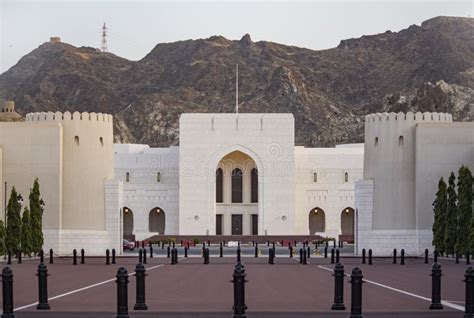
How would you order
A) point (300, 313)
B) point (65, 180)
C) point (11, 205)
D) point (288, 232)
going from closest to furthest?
1. point (300, 313)
2. point (11, 205)
3. point (65, 180)
4. point (288, 232)

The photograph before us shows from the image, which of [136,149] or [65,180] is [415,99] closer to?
[136,149]

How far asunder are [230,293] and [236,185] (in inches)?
2465

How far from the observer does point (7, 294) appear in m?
16.6

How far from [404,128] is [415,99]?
11873 centimetres

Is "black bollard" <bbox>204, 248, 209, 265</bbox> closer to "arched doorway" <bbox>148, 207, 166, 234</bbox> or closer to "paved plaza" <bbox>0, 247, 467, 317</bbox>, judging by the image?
"paved plaza" <bbox>0, 247, 467, 317</bbox>

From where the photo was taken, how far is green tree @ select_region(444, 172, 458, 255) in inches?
1750

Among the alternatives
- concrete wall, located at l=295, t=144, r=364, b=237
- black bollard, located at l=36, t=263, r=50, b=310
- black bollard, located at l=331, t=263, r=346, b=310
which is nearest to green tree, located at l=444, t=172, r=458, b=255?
black bollard, located at l=331, t=263, r=346, b=310

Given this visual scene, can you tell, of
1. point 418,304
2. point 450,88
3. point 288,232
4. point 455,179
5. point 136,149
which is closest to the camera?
point 418,304

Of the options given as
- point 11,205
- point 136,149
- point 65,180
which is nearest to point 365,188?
point 65,180

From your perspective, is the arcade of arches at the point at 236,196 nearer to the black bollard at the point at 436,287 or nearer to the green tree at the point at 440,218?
the green tree at the point at 440,218

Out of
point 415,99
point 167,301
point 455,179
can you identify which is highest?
point 415,99

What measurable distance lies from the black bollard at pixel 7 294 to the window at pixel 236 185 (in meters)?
68.4

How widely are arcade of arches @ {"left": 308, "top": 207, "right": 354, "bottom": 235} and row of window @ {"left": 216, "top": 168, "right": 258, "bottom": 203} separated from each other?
4.53 metres

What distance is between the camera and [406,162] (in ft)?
174
